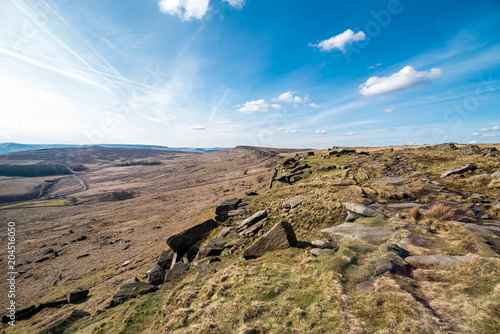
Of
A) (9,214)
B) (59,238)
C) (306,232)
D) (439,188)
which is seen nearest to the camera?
(306,232)

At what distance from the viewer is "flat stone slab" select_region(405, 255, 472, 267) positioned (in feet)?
18.8

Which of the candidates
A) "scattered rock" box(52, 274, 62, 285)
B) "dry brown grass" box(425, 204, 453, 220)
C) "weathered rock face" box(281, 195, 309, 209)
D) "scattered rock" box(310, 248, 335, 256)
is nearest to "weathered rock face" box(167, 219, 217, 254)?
"weathered rock face" box(281, 195, 309, 209)

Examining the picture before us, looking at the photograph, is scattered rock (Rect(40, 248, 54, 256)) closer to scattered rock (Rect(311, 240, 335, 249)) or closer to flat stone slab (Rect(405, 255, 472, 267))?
scattered rock (Rect(311, 240, 335, 249))

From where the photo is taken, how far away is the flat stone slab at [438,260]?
5.72 meters

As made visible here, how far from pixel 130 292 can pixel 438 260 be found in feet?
42.3

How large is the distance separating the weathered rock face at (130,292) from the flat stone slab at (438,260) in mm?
11249

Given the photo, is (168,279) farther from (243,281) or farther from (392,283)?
(392,283)

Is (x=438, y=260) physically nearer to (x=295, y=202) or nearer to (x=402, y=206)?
(x=402, y=206)

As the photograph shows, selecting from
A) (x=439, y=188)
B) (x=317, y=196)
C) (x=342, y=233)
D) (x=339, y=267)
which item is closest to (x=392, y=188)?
(x=439, y=188)

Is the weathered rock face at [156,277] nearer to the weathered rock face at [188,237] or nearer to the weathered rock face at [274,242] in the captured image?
the weathered rock face at [188,237]

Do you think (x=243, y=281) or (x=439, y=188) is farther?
(x=439, y=188)

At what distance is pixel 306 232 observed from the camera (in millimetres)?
10797

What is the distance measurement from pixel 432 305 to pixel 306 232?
256 inches

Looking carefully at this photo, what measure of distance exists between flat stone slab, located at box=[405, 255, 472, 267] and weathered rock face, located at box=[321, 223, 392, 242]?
65.2 inches
